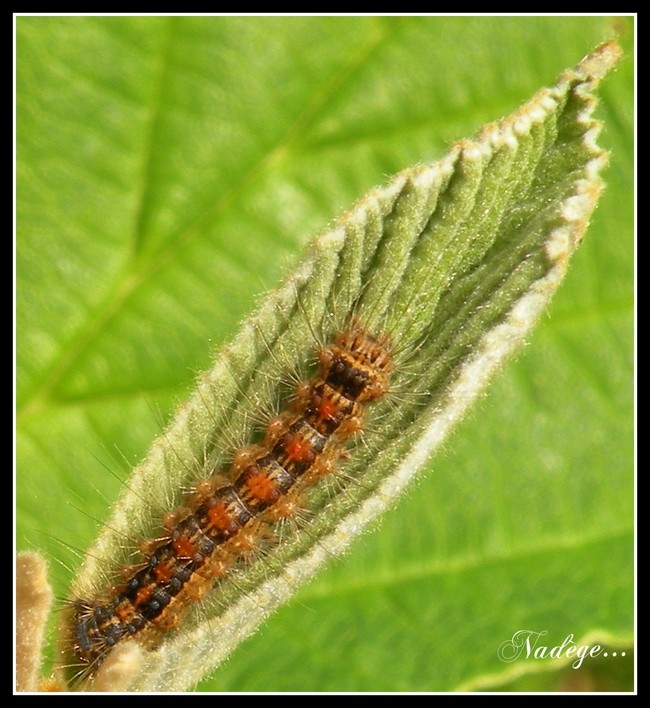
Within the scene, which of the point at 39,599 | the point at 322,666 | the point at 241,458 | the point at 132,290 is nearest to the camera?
the point at 39,599

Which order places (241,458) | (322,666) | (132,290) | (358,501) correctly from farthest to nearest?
1. (322,666)
2. (132,290)
3. (241,458)
4. (358,501)

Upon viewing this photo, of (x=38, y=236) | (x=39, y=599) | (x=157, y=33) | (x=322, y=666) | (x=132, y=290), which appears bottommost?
(x=322, y=666)

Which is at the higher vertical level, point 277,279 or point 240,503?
point 277,279

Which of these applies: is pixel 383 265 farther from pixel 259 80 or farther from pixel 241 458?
pixel 259 80

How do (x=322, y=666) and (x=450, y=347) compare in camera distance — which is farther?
(x=322, y=666)

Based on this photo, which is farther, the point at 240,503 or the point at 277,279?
the point at 277,279

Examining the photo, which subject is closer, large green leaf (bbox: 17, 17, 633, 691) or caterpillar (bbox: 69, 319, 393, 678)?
caterpillar (bbox: 69, 319, 393, 678)

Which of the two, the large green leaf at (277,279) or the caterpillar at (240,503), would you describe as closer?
the caterpillar at (240,503)

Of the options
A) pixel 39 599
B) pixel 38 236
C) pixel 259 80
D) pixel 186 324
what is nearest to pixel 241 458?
pixel 39 599
